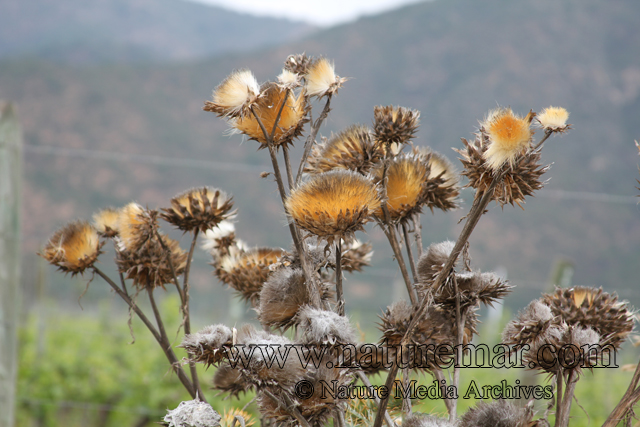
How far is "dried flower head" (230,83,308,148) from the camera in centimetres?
49

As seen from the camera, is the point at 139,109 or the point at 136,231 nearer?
the point at 136,231

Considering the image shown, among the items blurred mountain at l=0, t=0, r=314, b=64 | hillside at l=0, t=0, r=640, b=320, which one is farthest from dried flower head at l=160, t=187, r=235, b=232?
blurred mountain at l=0, t=0, r=314, b=64

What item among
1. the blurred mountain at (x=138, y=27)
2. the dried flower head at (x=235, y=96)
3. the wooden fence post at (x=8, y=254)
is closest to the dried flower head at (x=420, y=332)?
the dried flower head at (x=235, y=96)

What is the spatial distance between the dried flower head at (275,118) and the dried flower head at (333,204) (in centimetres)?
8

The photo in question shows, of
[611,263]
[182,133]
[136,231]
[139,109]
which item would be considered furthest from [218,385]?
[139,109]

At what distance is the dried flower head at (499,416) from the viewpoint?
1.46 feet

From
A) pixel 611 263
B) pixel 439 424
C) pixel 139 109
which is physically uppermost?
pixel 139 109

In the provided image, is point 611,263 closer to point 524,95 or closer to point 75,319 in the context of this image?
point 524,95

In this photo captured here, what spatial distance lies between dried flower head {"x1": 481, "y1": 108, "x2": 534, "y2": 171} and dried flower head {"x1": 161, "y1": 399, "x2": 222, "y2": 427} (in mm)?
287

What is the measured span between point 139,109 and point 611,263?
12.2m

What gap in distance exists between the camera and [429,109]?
42.5 ft

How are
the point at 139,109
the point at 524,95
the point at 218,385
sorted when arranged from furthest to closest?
the point at 139,109
the point at 524,95
the point at 218,385

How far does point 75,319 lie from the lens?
15.3 feet

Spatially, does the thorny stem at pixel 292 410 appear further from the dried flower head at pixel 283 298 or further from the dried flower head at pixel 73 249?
the dried flower head at pixel 73 249
